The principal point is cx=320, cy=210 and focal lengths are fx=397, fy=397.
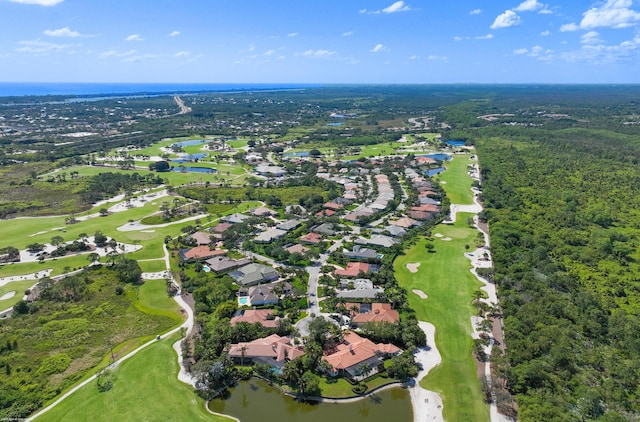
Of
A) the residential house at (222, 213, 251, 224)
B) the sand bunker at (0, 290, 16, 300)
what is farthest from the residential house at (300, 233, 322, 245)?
the sand bunker at (0, 290, 16, 300)

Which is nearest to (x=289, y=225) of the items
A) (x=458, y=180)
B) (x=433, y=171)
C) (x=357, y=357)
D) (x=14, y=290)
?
(x=357, y=357)

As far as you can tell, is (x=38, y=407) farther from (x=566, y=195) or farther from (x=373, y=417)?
(x=566, y=195)

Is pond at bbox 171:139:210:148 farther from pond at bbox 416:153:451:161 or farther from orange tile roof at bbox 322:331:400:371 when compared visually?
orange tile roof at bbox 322:331:400:371

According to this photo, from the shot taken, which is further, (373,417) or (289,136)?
(289,136)

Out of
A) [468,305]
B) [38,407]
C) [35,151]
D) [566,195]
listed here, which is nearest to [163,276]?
[38,407]

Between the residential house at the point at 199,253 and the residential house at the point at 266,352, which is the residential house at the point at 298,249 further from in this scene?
the residential house at the point at 266,352

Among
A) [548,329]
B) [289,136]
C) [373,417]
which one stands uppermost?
[289,136]

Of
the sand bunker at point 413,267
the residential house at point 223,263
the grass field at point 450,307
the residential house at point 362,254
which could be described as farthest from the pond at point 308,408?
the residential house at point 362,254
